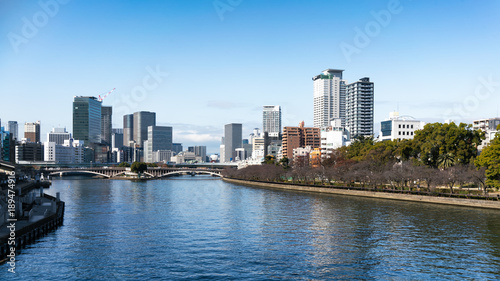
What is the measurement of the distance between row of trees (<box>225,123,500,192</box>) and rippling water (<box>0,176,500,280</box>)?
37.9 feet

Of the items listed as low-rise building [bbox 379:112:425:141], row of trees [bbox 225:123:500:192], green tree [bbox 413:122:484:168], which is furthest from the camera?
low-rise building [bbox 379:112:425:141]

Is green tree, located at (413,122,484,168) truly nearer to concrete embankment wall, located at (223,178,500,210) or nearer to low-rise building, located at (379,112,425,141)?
concrete embankment wall, located at (223,178,500,210)

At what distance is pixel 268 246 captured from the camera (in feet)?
132

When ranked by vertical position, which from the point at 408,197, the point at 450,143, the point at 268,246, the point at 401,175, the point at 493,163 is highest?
the point at 450,143

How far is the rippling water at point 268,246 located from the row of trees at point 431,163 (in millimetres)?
11546

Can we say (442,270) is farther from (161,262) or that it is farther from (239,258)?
(161,262)

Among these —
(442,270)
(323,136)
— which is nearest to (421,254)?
(442,270)

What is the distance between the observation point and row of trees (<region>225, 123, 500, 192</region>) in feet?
240

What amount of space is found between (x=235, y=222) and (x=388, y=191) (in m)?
44.0

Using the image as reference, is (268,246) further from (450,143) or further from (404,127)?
(404,127)

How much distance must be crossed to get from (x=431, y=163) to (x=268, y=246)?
67.3 metres

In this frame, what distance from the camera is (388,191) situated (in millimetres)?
87500

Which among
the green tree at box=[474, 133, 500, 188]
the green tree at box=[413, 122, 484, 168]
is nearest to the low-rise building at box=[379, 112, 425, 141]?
the green tree at box=[413, 122, 484, 168]

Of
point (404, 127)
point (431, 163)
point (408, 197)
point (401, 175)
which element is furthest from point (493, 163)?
point (404, 127)
